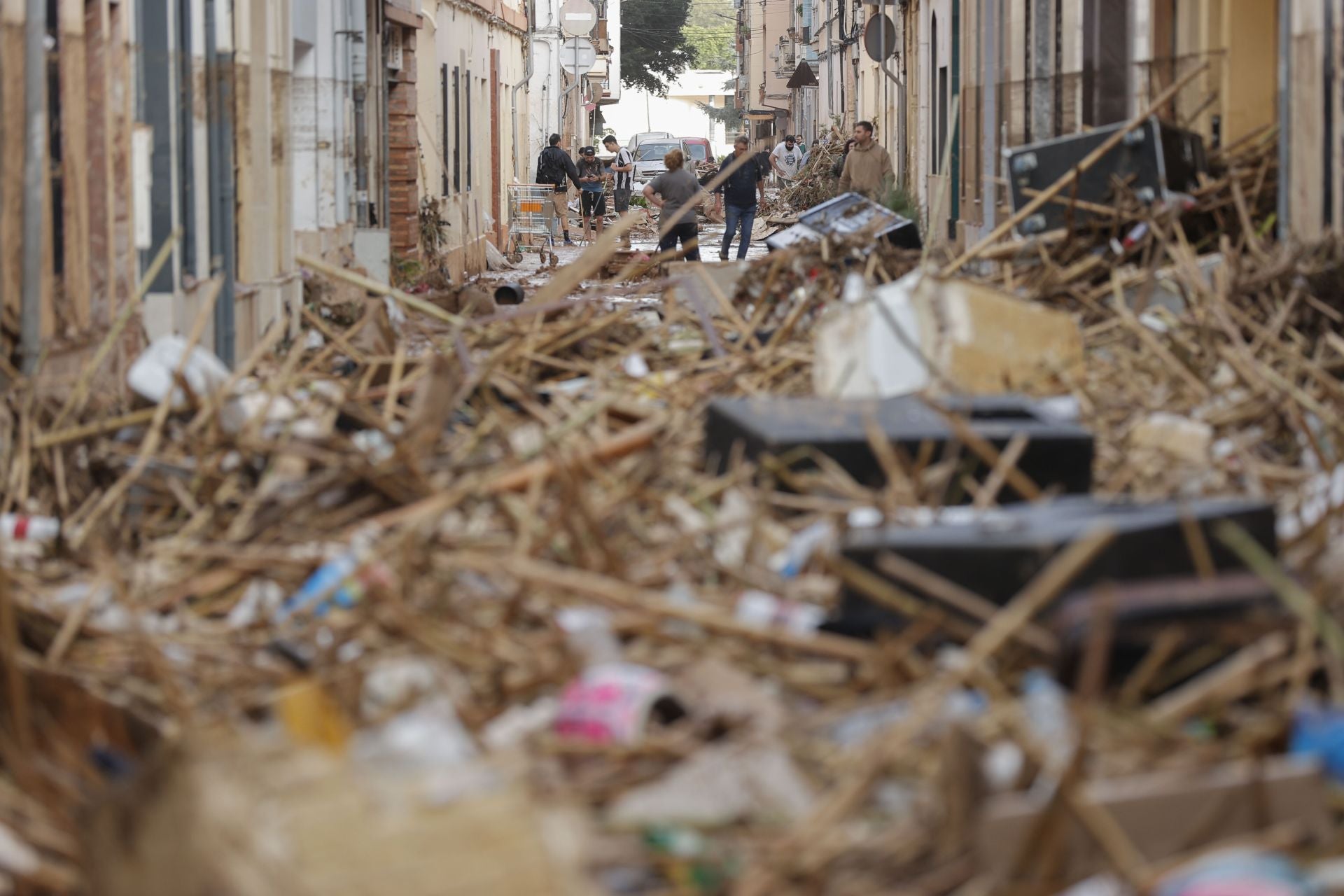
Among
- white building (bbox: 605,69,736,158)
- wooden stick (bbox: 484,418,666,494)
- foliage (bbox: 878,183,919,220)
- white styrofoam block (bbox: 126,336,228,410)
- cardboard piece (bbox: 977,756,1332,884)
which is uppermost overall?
white building (bbox: 605,69,736,158)

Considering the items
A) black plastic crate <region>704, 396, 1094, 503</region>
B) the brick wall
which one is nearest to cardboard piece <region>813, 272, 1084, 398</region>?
black plastic crate <region>704, 396, 1094, 503</region>

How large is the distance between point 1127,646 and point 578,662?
1137 millimetres

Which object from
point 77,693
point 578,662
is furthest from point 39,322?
point 578,662

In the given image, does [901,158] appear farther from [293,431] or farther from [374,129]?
[293,431]

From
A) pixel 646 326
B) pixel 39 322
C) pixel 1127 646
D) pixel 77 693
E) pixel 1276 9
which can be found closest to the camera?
pixel 1127 646

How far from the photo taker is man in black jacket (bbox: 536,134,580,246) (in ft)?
97.7

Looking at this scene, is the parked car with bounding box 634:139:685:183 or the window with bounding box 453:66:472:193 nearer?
the window with bounding box 453:66:472:193

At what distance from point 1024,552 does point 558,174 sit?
2581 centimetres

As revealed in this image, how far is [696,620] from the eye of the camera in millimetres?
4461

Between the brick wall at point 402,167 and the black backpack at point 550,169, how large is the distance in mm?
9732

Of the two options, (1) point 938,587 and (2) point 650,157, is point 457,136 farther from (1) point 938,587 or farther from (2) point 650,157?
(2) point 650,157

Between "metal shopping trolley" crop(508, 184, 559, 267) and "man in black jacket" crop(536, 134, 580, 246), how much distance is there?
0.36ft

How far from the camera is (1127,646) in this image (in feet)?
13.7

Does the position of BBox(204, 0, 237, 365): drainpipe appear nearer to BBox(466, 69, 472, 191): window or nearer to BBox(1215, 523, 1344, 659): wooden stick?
BBox(1215, 523, 1344, 659): wooden stick
